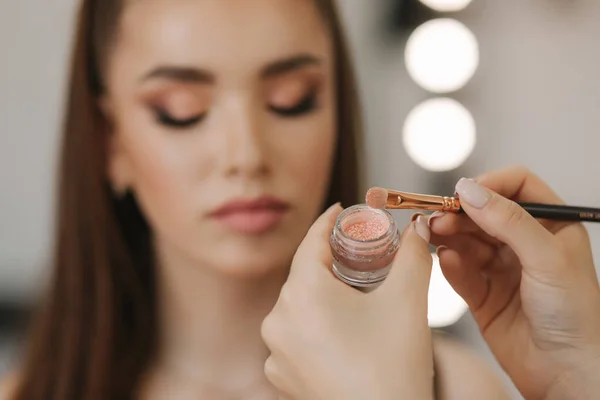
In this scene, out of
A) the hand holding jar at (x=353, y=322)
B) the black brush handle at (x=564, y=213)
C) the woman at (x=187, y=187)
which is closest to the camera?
the hand holding jar at (x=353, y=322)

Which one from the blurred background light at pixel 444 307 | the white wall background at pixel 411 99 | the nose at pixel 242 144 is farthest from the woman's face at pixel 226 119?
the blurred background light at pixel 444 307

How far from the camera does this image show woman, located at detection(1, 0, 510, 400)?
56 centimetres

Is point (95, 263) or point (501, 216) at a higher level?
point (501, 216)

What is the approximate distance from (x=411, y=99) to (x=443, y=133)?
0.21ft

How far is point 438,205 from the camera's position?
0.43 metres

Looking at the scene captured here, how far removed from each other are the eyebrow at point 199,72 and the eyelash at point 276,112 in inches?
1.4

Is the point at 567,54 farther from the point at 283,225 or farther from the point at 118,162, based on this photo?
the point at 118,162

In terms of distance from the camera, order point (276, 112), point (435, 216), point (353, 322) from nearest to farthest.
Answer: point (353, 322), point (435, 216), point (276, 112)

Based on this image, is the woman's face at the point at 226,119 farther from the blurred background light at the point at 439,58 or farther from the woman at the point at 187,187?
the blurred background light at the point at 439,58

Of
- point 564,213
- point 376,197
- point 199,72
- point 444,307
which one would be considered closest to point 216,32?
point 199,72

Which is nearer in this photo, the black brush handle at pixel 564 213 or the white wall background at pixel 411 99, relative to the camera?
the black brush handle at pixel 564 213

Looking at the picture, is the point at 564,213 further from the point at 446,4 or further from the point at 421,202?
the point at 446,4

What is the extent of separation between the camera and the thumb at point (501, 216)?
0.41 metres

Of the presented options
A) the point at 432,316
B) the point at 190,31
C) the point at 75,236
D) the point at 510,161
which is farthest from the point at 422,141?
the point at 75,236
